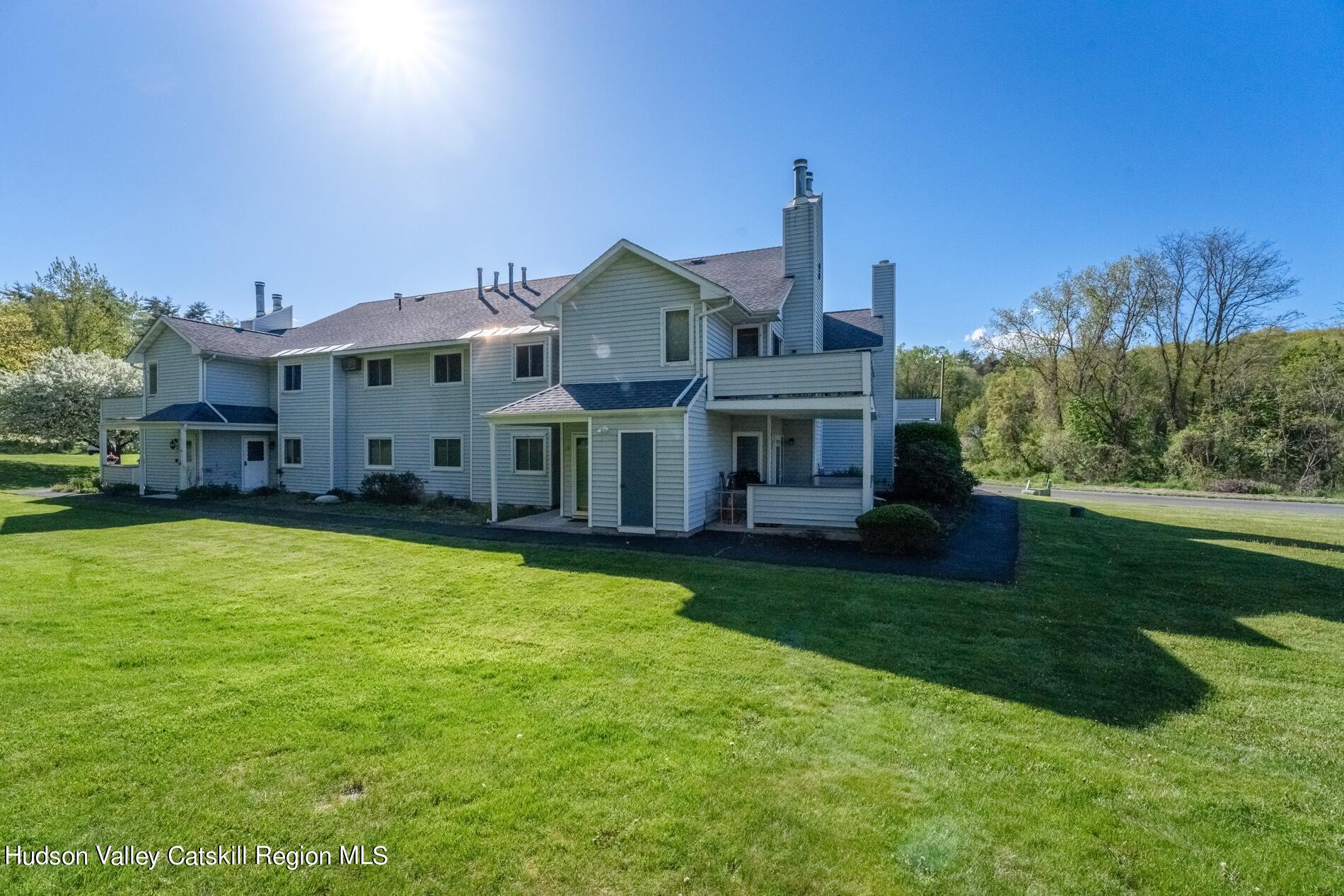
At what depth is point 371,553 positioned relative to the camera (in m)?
10.3

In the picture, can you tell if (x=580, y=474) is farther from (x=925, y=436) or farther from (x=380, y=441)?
(x=925, y=436)

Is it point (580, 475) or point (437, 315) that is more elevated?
point (437, 315)

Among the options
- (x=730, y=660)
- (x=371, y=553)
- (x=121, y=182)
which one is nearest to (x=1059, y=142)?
(x=730, y=660)

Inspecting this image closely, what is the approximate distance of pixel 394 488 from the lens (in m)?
18.3

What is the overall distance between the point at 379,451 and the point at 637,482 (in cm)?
1191

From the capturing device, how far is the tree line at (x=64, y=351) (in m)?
27.0

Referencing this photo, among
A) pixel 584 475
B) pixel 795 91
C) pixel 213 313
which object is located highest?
pixel 213 313

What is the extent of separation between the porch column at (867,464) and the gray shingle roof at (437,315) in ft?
15.9

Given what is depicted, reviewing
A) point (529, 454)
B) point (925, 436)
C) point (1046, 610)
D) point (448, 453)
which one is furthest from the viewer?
point (925, 436)

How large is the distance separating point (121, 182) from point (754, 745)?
1958 cm

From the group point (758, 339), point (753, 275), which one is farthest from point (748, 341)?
point (753, 275)

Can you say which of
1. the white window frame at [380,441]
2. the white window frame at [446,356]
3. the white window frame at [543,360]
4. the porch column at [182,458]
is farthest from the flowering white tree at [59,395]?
the white window frame at [543,360]

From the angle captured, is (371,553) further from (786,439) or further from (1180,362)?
(1180,362)

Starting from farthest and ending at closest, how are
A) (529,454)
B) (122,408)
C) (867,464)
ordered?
(122,408) < (529,454) < (867,464)
